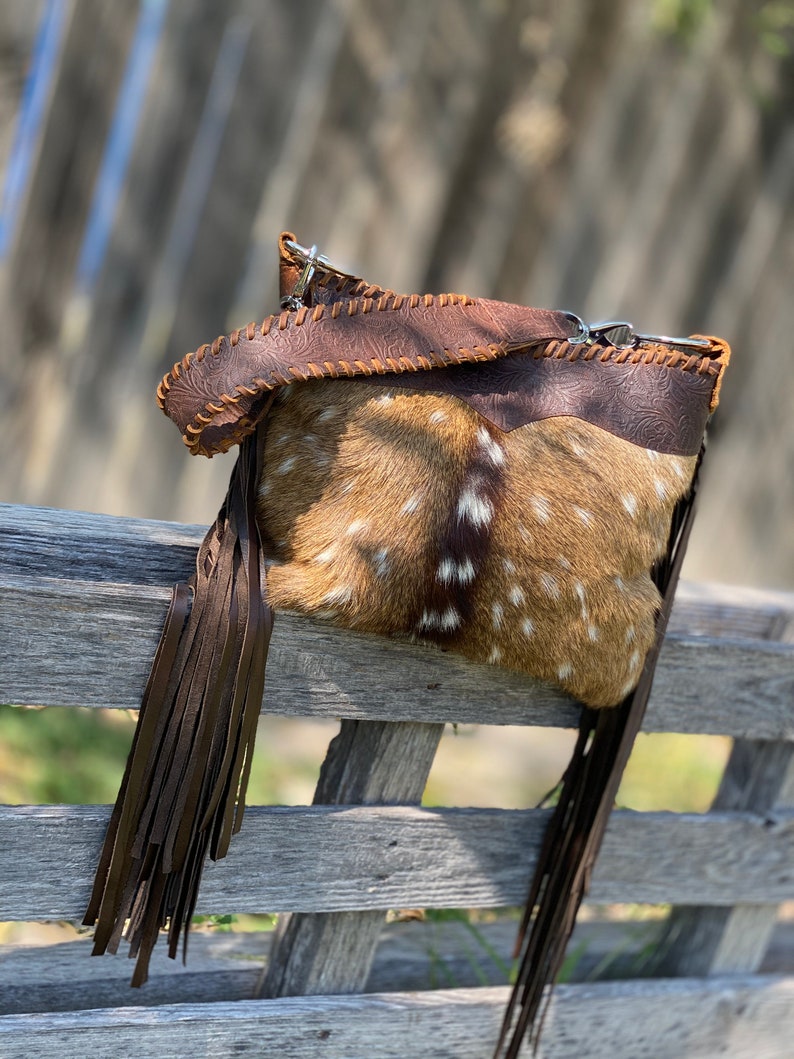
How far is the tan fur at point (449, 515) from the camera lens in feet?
3.93

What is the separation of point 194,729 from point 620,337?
745 millimetres

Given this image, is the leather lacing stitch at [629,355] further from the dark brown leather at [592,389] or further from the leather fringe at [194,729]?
the leather fringe at [194,729]

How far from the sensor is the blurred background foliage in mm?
2756

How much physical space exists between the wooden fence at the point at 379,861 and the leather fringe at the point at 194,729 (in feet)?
0.15

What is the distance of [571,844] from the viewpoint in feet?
5.13

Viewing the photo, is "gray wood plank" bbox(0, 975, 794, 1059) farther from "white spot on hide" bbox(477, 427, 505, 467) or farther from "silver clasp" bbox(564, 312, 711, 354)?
"silver clasp" bbox(564, 312, 711, 354)

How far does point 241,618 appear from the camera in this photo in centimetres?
121

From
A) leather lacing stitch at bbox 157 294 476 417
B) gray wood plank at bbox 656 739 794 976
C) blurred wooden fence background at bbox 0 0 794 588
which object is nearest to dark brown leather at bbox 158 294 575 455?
leather lacing stitch at bbox 157 294 476 417

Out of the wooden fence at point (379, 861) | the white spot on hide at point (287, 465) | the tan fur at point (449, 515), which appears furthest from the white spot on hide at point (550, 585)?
the white spot on hide at point (287, 465)

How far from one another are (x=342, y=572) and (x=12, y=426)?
6.83 feet

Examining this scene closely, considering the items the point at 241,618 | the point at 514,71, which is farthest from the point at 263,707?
the point at 514,71

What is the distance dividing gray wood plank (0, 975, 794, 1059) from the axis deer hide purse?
21 centimetres

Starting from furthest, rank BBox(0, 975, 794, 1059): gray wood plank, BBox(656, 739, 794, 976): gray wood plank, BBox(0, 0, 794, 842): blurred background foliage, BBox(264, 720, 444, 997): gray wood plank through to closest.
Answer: BBox(0, 0, 794, 842): blurred background foliage
BBox(656, 739, 794, 976): gray wood plank
BBox(264, 720, 444, 997): gray wood plank
BBox(0, 975, 794, 1059): gray wood plank

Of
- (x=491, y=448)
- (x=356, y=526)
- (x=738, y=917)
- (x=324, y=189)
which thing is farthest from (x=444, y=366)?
(x=324, y=189)
